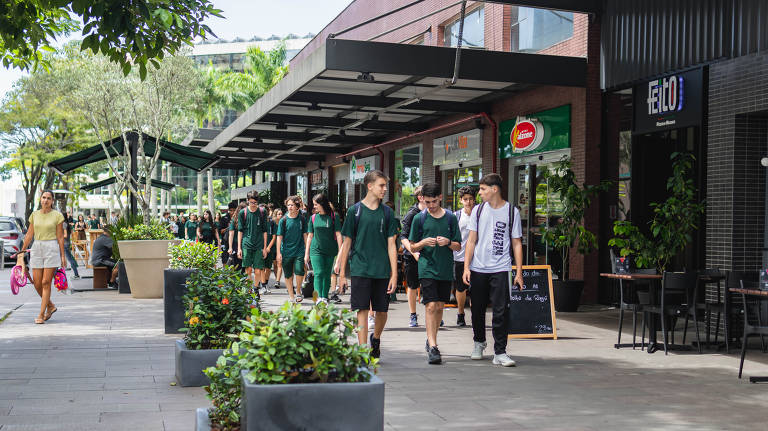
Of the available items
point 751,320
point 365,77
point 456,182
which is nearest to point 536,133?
point 365,77

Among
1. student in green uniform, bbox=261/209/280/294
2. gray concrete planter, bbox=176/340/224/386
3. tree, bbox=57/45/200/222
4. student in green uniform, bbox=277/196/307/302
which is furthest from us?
tree, bbox=57/45/200/222

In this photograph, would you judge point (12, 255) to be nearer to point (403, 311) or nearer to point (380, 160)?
point (380, 160)

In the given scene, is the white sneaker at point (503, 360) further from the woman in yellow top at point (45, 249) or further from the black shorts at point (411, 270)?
the woman in yellow top at point (45, 249)

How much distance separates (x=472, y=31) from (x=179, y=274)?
462 inches

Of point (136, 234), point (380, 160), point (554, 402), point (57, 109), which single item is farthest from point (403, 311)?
point (57, 109)

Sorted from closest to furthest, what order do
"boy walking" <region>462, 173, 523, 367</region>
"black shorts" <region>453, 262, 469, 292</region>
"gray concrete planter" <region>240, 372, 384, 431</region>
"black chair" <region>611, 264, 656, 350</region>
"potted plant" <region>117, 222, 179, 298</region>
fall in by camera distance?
"gray concrete planter" <region>240, 372, 384, 431</region>, "boy walking" <region>462, 173, 523, 367</region>, "black chair" <region>611, 264, 656, 350</region>, "black shorts" <region>453, 262, 469, 292</region>, "potted plant" <region>117, 222, 179, 298</region>

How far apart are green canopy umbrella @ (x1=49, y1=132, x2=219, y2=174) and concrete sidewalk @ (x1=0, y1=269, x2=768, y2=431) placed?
855 cm

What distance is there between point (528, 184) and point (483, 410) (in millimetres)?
10257

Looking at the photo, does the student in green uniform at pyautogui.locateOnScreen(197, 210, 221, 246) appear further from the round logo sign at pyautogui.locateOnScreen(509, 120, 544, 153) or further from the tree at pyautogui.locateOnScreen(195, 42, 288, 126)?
the tree at pyautogui.locateOnScreen(195, 42, 288, 126)

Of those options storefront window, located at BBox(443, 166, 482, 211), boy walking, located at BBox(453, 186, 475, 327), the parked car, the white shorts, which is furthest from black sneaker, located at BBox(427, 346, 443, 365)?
the parked car

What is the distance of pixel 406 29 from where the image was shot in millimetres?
22875

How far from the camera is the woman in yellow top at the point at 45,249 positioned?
10930 millimetres

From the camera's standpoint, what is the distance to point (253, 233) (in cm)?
1426

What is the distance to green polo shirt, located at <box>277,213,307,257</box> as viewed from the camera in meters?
13.2
